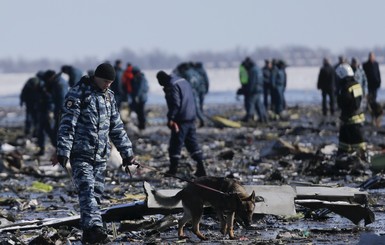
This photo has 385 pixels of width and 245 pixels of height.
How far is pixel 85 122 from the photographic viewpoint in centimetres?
1120

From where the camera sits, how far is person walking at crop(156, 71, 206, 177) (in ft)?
58.6

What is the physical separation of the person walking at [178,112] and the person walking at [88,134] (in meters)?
6.33

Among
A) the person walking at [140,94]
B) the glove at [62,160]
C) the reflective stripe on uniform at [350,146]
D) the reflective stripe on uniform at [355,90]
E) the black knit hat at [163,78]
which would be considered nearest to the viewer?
the glove at [62,160]

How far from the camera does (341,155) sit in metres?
18.7

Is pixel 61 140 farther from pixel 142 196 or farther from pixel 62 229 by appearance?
pixel 142 196

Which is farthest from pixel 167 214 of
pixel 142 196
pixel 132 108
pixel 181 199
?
pixel 132 108

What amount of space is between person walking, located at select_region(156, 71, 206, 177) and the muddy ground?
55 centimetres

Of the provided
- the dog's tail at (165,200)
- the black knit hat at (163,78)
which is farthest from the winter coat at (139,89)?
the dog's tail at (165,200)

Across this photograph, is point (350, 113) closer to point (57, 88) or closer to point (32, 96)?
point (57, 88)

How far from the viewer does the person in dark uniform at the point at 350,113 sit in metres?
18.1

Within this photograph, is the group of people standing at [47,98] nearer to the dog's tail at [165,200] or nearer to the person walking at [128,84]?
the person walking at [128,84]

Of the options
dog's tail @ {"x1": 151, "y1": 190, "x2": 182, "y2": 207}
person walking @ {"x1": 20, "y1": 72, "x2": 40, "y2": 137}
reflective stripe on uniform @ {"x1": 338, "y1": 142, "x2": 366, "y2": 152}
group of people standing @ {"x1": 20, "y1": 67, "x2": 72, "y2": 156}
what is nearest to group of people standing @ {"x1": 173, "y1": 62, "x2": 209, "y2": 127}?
person walking @ {"x1": 20, "y1": 72, "x2": 40, "y2": 137}

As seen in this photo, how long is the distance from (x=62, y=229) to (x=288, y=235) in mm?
2223

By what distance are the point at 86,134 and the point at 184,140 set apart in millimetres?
7370
